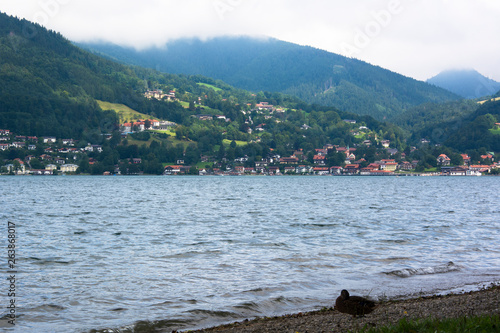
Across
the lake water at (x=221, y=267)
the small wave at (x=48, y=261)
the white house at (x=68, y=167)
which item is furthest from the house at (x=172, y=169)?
the small wave at (x=48, y=261)

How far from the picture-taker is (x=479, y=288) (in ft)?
52.2

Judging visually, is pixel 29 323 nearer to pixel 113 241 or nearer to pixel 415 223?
pixel 113 241

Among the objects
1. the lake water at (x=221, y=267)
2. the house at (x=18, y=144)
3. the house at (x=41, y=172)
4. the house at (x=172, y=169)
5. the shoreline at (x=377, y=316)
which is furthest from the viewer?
the house at (x=172, y=169)

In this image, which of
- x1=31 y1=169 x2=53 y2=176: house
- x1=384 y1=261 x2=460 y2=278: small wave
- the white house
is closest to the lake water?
x1=384 y1=261 x2=460 y2=278: small wave

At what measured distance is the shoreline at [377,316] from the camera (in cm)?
1067

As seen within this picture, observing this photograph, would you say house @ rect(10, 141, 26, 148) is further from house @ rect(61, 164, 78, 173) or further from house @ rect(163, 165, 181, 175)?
house @ rect(163, 165, 181, 175)

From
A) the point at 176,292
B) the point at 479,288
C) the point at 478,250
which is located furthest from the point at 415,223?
the point at 176,292

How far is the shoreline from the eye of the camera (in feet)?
35.0

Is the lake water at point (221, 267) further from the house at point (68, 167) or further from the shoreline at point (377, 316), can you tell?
the house at point (68, 167)

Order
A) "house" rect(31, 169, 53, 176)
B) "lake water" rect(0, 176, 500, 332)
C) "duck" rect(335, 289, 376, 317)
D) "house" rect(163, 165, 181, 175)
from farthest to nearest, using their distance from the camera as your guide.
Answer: "house" rect(163, 165, 181, 175), "house" rect(31, 169, 53, 176), "lake water" rect(0, 176, 500, 332), "duck" rect(335, 289, 376, 317)

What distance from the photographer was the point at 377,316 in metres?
11.4

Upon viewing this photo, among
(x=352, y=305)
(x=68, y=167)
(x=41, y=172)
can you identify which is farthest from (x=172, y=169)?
(x=352, y=305)

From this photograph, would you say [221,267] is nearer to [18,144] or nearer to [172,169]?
[172,169]

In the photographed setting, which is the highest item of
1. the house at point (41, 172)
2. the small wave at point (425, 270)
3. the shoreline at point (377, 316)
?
the house at point (41, 172)
